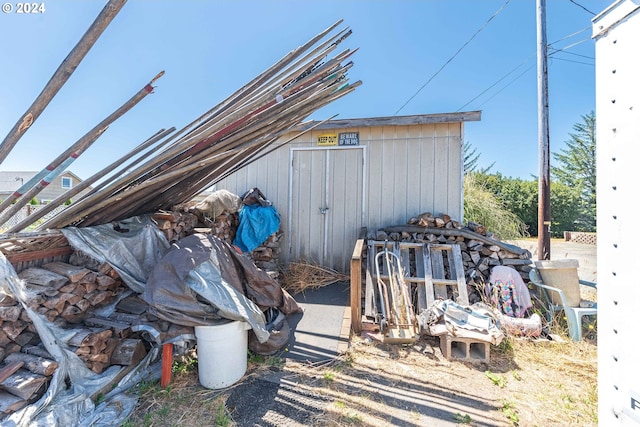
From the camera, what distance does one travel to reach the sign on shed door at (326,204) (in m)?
4.61

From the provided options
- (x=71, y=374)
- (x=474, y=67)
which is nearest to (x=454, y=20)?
(x=474, y=67)

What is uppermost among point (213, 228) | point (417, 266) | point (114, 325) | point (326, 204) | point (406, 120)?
point (406, 120)

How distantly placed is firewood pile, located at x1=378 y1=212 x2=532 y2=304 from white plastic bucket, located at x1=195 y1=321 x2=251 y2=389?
2628 mm

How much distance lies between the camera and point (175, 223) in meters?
3.16

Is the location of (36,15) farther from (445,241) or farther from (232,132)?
(445,241)

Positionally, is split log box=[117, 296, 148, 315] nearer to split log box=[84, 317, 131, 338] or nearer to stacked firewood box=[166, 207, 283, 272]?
split log box=[84, 317, 131, 338]

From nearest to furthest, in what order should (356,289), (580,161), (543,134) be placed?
(356,289), (543,134), (580,161)

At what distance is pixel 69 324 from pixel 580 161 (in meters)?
23.2

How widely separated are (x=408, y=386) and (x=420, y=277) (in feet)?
5.40

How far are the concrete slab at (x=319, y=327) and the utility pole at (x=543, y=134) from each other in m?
3.35

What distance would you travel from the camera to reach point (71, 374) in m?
1.82

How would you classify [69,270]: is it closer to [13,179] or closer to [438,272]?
[438,272]

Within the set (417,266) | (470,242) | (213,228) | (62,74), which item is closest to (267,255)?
(213,228)

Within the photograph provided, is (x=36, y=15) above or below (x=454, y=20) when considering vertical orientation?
below
